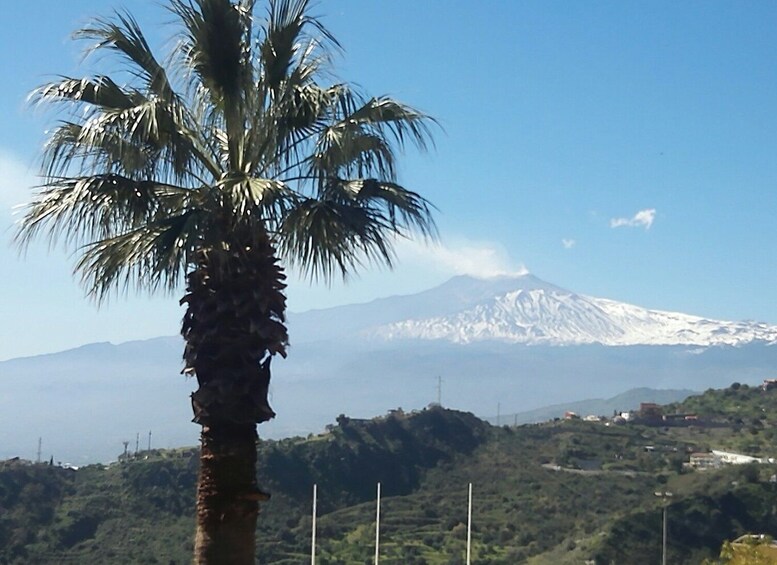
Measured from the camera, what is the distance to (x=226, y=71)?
10797mm

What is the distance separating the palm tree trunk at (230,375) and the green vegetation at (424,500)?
1782 cm

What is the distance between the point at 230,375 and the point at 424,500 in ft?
96.6

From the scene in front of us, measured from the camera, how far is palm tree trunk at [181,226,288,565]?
10102 mm

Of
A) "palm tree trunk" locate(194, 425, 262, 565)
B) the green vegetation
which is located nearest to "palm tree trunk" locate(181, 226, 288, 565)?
"palm tree trunk" locate(194, 425, 262, 565)

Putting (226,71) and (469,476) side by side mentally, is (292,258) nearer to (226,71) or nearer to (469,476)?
(226,71)

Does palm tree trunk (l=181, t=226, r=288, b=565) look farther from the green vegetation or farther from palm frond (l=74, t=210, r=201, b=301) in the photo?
the green vegetation

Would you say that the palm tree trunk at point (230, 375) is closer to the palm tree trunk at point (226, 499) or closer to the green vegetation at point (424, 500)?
the palm tree trunk at point (226, 499)

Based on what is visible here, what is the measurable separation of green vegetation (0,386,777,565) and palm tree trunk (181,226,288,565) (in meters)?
17.8

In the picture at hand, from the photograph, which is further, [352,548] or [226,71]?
[352,548]

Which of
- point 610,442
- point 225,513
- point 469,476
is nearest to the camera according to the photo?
point 225,513

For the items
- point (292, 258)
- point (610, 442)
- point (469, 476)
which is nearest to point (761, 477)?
point (469, 476)

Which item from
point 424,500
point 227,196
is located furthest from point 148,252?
point 424,500

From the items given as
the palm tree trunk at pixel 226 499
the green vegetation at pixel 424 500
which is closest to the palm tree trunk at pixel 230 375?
the palm tree trunk at pixel 226 499

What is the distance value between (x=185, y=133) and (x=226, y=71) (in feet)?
2.26
